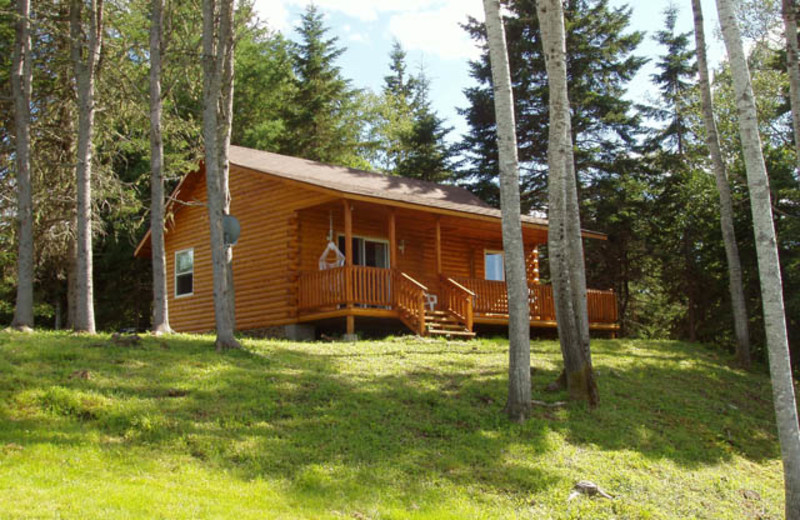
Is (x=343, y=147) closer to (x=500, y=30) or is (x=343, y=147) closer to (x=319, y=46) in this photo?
(x=319, y=46)

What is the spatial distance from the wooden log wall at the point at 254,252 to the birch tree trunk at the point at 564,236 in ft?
21.8

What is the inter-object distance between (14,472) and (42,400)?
2052 mm

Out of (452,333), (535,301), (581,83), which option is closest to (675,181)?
(581,83)

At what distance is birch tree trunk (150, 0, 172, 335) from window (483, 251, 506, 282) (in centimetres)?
1164

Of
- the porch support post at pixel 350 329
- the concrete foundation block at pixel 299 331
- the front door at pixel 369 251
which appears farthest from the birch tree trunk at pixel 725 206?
the concrete foundation block at pixel 299 331

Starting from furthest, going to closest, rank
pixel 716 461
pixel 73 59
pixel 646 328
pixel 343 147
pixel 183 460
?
pixel 343 147 < pixel 646 328 < pixel 73 59 < pixel 716 461 < pixel 183 460

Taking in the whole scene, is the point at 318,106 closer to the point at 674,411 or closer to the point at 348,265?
the point at 348,265

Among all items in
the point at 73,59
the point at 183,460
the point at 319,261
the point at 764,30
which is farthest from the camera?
the point at 764,30

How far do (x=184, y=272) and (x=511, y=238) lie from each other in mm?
13994

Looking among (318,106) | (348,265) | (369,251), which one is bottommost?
(348,265)

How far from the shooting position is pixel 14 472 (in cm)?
669

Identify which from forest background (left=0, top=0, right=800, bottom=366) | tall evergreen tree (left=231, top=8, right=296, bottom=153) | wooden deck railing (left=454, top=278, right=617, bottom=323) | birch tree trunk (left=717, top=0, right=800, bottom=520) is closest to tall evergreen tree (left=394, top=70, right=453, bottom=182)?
forest background (left=0, top=0, right=800, bottom=366)

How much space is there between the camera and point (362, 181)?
879 inches

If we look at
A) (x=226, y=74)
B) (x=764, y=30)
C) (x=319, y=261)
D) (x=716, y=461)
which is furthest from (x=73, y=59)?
(x=764, y=30)
